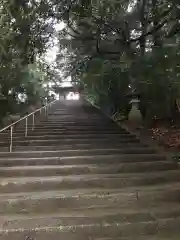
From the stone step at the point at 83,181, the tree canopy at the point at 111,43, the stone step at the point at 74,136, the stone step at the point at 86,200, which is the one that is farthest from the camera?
the stone step at the point at 74,136

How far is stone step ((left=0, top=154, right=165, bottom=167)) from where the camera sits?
5695 millimetres

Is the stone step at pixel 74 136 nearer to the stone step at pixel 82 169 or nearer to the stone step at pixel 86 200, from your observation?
the stone step at pixel 82 169

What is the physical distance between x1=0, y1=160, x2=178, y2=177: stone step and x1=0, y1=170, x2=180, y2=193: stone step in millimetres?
194

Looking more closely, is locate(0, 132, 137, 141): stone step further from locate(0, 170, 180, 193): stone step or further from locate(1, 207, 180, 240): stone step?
locate(1, 207, 180, 240): stone step

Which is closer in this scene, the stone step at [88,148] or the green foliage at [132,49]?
the stone step at [88,148]

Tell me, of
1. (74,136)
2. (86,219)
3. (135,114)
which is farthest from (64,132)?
(86,219)

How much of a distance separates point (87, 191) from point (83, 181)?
1.08 ft

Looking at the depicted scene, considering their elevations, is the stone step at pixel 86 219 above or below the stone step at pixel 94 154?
below

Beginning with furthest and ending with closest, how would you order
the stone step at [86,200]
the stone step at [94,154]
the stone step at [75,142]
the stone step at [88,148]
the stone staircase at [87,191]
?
the stone step at [75,142]
the stone step at [88,148]
the stone step at [94,154]
the stone step at [86,200]
the stone staircase at [87,191]

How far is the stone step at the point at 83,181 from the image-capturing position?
477 centimetres

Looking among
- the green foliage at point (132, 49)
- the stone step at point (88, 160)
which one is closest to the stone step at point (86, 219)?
the stone step at point (88, 160)

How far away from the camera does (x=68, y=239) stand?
3611 millimetres

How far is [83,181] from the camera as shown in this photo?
16.2 ft

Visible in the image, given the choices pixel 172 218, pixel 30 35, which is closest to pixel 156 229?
pixel 172 218
